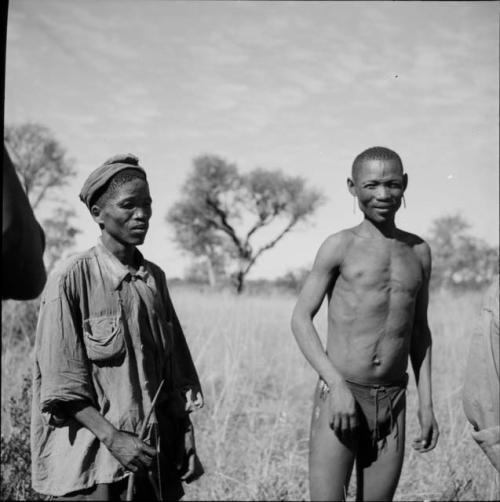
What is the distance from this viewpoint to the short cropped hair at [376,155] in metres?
2.65

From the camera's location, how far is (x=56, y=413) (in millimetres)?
2094

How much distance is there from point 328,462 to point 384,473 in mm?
247

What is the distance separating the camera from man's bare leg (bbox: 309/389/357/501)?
2.62 metres

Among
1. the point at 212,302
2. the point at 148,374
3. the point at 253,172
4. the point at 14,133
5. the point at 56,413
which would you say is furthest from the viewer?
the point at 253,172

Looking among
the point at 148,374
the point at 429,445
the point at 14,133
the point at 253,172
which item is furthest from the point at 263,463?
the point at 253,172

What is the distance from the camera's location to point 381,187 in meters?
2.63

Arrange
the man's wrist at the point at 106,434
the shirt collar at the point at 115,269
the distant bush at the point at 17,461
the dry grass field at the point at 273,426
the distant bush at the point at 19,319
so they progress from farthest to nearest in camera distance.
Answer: the distant bush at the point at 19,319 < the dry grass field at the point at 273,426 < the distant bush at the point at 17,461 < the shirt collar at the point at 115,269 < the man's wrist at the point at 106,434

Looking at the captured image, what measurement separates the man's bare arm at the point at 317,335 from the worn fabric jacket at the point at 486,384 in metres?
0.72

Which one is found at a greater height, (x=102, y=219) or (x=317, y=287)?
(x=102, y=219)

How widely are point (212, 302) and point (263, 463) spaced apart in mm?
Answer: 4618

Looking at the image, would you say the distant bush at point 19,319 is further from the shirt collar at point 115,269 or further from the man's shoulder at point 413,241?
the man's shoulder at point 413,241

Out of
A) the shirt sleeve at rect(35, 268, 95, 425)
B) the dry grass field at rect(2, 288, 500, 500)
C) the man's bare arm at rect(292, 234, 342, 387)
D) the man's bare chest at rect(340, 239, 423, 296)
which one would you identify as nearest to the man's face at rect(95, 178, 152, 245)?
the shirt sleeve at rect(35, 268, 95, 425)

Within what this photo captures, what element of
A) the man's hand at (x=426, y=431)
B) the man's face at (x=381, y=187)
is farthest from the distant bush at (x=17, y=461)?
the man's face at (x=381, y=187)

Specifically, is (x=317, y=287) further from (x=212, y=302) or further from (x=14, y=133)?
(x=14, y=133)
